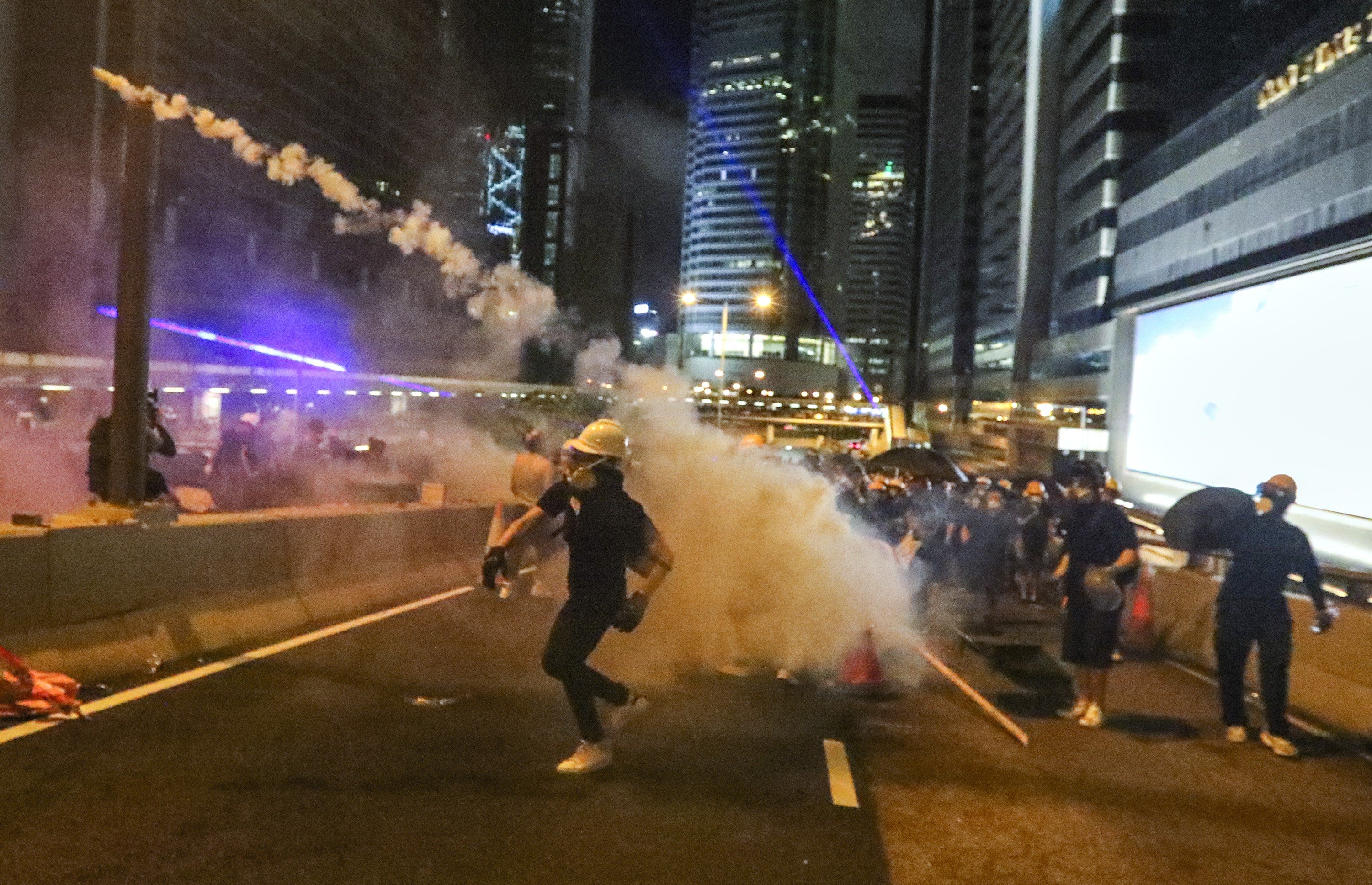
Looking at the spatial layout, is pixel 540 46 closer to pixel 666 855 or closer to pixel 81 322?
pixel 81 322

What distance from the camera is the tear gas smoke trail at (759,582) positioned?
893 cm

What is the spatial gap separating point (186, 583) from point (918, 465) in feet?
52.0

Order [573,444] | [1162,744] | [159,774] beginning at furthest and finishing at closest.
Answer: [1162,744] < [573,444] < [159,774]

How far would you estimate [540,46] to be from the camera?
145 feet

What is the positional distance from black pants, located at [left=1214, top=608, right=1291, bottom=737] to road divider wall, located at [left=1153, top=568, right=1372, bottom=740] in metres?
0.86

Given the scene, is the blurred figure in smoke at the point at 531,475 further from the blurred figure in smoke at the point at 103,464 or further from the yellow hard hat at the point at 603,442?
the yellow hard hat at the point at 603,442

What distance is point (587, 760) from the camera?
582 centimetres

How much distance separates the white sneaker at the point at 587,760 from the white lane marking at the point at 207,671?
2.65 meters

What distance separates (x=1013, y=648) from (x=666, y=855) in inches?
200

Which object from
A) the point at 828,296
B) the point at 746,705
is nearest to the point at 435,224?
the point at 746,705

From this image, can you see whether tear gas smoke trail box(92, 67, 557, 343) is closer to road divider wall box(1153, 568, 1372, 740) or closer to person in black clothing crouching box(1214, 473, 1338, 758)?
person in black clothing crouching box(1214, 473, 1338, 758)

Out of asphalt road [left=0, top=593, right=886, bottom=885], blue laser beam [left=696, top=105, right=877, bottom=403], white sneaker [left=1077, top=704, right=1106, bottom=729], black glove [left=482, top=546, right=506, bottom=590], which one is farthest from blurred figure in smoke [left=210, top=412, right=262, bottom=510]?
blue laser beam [left=696, top=105, right=877, bottom=403]

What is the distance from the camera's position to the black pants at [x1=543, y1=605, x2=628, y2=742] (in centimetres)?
580

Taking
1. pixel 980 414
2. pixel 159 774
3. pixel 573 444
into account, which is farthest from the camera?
pixel 980 414
